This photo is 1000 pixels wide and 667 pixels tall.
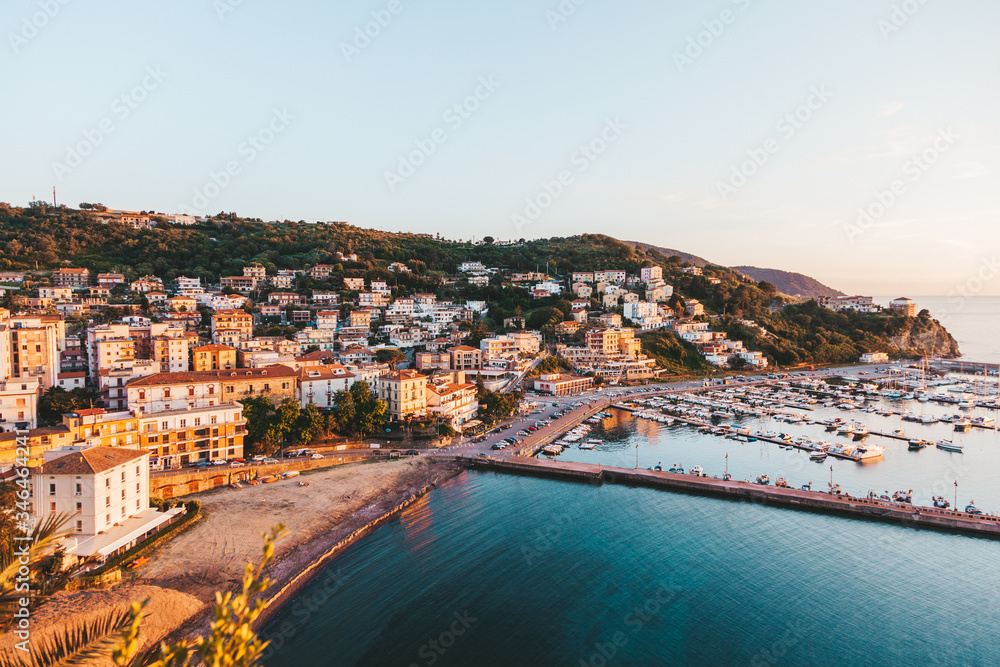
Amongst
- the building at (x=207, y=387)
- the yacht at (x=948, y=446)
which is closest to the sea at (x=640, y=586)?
the yacht at (x=948, y=446)

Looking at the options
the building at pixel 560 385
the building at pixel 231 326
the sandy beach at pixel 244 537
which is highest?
the building at pixel 231 326

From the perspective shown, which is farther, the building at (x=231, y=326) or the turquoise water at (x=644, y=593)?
the building at (x=231, y=326)

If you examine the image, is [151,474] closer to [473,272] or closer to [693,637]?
[693,637]

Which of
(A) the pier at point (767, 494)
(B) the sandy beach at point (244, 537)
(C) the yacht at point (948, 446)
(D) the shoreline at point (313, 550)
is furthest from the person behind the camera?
(C) the yacht at point (948, 446)

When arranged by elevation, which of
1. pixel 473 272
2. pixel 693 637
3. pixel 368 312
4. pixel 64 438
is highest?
pixel 473 272

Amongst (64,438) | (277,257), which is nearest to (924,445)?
(64,438)

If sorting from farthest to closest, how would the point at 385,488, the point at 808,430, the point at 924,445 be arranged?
the point at 808,430
the point at 924,445
the point at 385,488

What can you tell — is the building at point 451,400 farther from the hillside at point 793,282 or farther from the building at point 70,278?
the hillside at point 793,282

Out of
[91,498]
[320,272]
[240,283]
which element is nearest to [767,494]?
[91,498]
